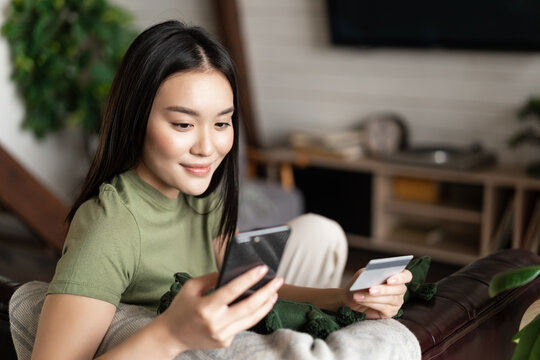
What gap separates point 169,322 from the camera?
102cm

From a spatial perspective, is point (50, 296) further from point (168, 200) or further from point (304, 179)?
point (304, 179)

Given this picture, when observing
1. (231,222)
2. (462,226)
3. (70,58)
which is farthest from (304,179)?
(231,222)

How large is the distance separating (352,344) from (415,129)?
2908 mm

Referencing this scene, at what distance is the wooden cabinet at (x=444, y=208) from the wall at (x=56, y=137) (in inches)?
40.7

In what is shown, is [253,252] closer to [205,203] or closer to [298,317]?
[298,317]

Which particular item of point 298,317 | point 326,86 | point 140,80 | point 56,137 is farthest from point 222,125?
point 326,86

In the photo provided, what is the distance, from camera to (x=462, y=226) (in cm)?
382

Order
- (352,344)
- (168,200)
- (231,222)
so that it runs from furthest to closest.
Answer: (231,222)
(168,200)
(352,344)

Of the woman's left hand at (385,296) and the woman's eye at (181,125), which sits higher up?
the woman's eye at (181,125)

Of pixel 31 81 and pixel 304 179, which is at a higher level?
pixel 31 81

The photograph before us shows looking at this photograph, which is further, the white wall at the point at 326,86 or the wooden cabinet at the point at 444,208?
the white wall at the point at 326,86

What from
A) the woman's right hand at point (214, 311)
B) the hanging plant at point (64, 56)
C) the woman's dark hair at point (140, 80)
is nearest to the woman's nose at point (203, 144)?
the woman's dark hair at point (140, 80)

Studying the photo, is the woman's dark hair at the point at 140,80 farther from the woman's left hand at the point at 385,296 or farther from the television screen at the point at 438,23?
the television screen at the point at 438,23

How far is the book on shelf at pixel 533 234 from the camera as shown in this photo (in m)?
3.20
